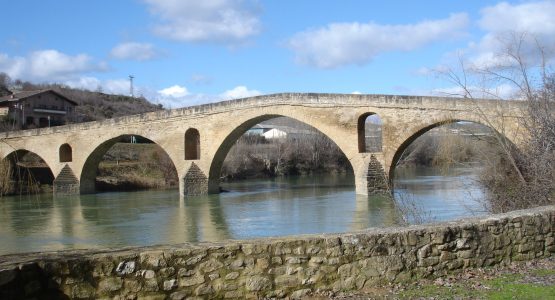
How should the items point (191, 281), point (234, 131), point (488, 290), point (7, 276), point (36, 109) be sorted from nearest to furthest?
point (7, 276), point (191, 281), point (488, 290), point (234, 131), point (36, 109)

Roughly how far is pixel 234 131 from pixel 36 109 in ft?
95.6

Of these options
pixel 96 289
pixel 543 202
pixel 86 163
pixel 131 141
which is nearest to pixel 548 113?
pixel 543 202

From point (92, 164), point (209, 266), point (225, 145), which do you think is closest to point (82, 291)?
point (209, 266)

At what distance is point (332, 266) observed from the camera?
4.17 meters

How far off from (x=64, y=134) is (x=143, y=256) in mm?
26594

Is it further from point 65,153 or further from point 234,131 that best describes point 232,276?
point 65,153

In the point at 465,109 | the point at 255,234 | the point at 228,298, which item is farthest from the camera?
the point at 465,109

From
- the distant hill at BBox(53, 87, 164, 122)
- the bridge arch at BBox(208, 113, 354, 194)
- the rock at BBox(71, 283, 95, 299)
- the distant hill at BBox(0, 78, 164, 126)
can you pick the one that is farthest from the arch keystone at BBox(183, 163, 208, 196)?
the distant hill at BBox(0, 78, 164, 126)

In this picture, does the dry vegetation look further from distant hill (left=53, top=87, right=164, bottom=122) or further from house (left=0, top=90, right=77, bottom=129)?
distant hill (left=53, top=87, right=164, bottom=122)

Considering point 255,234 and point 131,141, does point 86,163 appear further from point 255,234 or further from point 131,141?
point 255,234

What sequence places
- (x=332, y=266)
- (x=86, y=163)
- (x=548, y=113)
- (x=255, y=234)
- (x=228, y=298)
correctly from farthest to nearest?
(x=86, y=163) → (x=255, y=234) → (x=548, y=113) → (x=332, y=266) → (x=228, y=298)

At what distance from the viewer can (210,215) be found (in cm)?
1692

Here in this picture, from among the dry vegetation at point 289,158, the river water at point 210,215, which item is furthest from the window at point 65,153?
the dry vegetation at point 289,158

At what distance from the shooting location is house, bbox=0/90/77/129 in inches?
1699
